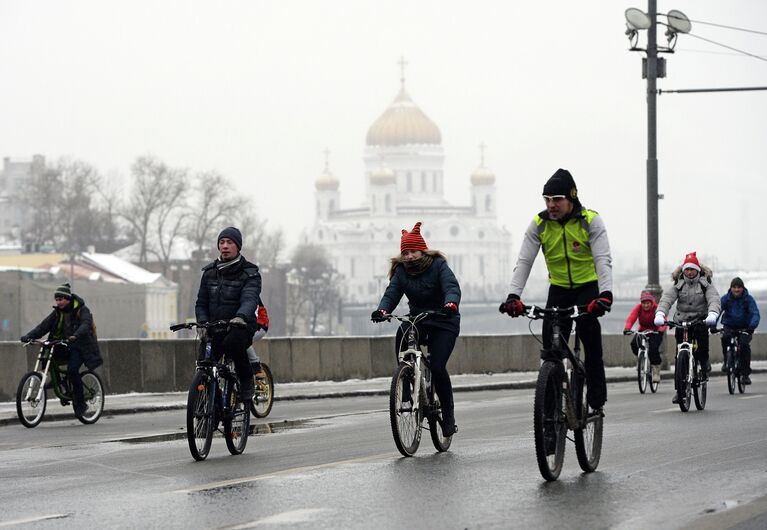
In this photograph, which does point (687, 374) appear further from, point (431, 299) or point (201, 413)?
point (201, 413)

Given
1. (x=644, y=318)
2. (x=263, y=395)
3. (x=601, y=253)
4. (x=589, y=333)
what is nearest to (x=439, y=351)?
(x=589, y=333)

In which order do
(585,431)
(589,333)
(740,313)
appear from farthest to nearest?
(740,313) → (585,431) → (589,333)

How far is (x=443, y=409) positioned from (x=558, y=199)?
8.42 ft

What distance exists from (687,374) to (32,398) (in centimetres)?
662

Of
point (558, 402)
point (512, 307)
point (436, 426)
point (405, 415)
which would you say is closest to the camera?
point (558, 402)

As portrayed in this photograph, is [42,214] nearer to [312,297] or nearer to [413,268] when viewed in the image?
[312,297]

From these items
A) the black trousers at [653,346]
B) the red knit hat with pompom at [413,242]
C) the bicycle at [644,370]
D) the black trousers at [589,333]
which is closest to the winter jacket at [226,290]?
the red knit hat with pompom at [413,242]

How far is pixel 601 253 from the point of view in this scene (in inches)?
430

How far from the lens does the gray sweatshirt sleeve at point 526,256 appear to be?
36.2 feet

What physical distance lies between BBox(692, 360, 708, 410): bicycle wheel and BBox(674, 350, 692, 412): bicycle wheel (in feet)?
0.48

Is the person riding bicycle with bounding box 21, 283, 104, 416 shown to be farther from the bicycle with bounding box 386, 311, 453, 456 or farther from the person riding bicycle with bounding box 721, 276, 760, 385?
the person riding bicycle with bounding box 721, 276, 760, 385

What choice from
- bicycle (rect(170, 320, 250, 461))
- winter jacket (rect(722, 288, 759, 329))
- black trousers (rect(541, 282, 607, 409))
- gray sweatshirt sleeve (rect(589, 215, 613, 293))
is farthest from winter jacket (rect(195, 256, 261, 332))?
winter jacket (rect(722, 288, 759, 329))

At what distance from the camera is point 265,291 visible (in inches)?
5246

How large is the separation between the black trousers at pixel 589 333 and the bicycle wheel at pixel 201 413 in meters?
2.82
